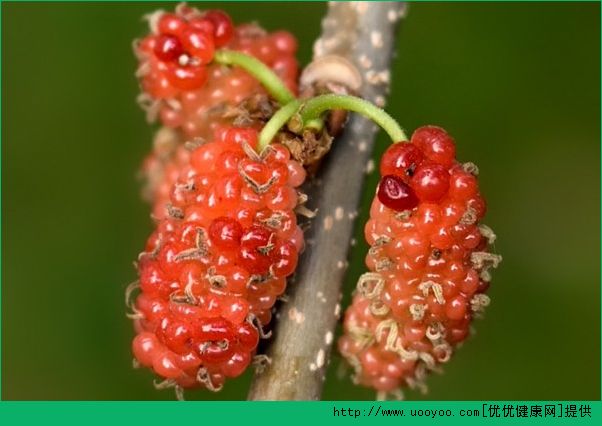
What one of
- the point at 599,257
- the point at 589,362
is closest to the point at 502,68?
the point at 599,257

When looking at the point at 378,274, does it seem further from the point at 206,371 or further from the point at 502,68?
the point at 502,68

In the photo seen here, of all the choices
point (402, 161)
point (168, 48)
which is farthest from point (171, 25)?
point (402, 161)

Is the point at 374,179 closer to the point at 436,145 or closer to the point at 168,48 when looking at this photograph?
the point at 168,48

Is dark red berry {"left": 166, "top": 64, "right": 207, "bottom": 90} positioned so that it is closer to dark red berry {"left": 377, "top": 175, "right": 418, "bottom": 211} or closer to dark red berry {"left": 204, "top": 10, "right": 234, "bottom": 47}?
dark red berry {"left": 204, "top": 10, "right": 234, "bottom": 47}

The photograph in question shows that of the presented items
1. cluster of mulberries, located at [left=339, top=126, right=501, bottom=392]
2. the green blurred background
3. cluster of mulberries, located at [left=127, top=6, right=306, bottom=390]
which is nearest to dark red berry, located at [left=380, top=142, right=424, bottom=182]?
cluster of mulberries, located at [left=339, top=126, right=501, bottom=392]

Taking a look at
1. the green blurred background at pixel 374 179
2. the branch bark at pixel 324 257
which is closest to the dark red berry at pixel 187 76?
the branch bark at pixel 324 257
